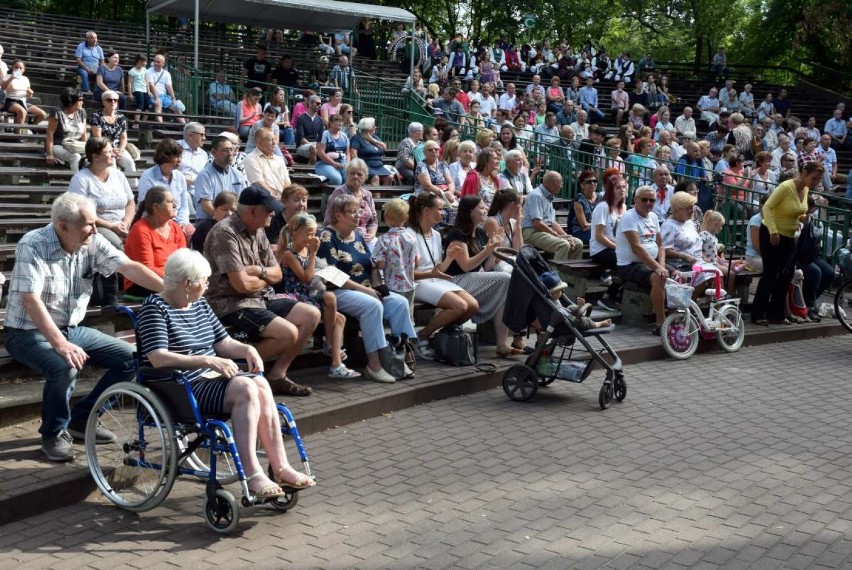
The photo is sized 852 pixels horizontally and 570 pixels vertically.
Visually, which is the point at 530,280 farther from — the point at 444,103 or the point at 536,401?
the point at 444,103

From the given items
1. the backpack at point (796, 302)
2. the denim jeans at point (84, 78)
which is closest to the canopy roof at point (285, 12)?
the denim jeans at point (84, 78)

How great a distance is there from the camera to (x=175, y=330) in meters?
6.16

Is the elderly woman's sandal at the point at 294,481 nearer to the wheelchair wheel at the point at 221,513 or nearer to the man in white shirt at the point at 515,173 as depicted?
the wheelchair wheel at the point at 221,513

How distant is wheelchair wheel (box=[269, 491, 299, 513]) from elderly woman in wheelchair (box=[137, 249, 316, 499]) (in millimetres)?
148

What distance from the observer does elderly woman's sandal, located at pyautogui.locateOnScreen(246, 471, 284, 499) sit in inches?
226

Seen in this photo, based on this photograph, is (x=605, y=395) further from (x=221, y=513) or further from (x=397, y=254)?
(x=221, y=513)

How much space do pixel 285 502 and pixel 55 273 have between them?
1.95m

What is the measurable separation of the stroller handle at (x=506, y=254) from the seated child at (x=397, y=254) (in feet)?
2.45

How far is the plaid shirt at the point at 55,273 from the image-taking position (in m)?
6.36

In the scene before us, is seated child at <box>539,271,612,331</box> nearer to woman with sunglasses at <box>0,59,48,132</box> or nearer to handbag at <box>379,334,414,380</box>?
handbag at <box>379,334,414,380</box>

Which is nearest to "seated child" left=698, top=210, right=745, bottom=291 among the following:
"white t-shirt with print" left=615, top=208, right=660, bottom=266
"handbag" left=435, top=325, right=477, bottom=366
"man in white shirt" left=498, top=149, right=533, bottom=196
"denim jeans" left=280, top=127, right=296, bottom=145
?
"white t-shirt with print" left=615, top=208, right=660, bottom=266

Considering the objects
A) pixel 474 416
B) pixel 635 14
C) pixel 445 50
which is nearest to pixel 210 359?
pixel 474 416

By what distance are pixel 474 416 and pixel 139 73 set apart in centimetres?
1241

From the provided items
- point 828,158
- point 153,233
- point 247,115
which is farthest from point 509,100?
point 153,233
